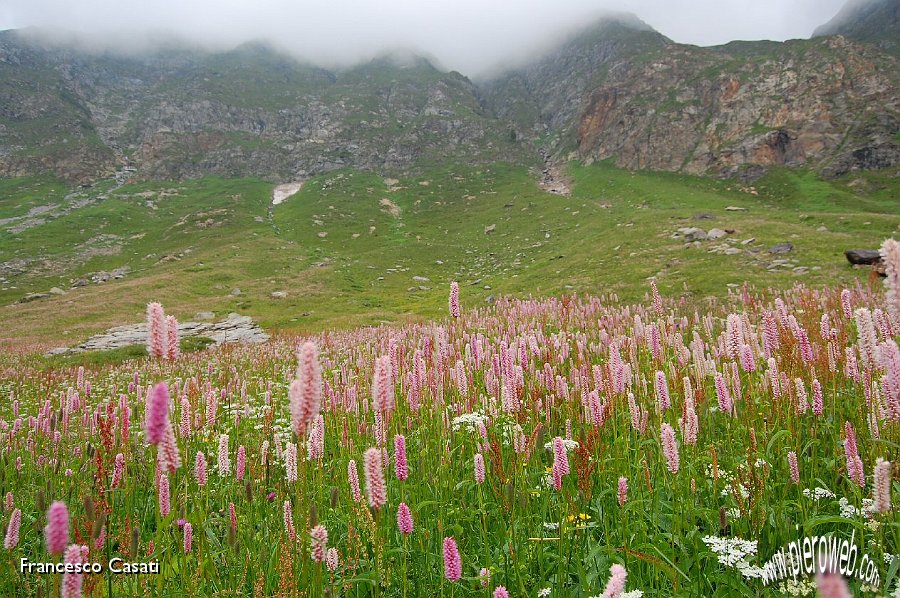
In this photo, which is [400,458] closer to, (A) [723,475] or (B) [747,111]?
(A) [723,475]

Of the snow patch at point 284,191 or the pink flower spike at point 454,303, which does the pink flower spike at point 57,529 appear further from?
the snow patch at point 284,191

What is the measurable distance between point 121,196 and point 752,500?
152m

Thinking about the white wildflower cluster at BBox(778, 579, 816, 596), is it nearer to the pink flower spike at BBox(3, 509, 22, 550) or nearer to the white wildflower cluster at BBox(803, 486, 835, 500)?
the white wildflower cluster at BBox(803, 486, 835, 500)

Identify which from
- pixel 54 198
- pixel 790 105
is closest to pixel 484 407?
pixel 790 105

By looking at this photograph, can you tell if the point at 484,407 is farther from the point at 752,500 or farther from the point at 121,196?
the point at 121,196

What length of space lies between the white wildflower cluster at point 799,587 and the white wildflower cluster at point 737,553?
122mm

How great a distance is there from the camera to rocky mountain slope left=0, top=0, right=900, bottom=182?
89.6 m

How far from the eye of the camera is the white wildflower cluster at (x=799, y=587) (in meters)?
2.43

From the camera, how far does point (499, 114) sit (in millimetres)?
186875

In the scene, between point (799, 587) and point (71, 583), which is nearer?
point (71, 583)

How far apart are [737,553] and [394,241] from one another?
8140cm

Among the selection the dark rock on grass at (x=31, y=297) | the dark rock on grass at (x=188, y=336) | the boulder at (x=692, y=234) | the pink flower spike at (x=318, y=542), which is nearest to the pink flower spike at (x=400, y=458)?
the pink flower spike at (x=318, y=542)

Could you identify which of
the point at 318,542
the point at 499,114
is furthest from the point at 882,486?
the point at 499,114

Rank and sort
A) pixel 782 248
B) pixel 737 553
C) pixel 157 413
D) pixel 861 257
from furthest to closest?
pixel 782 248
pixel 861 257
pixel 737 553
pixel 157 413
